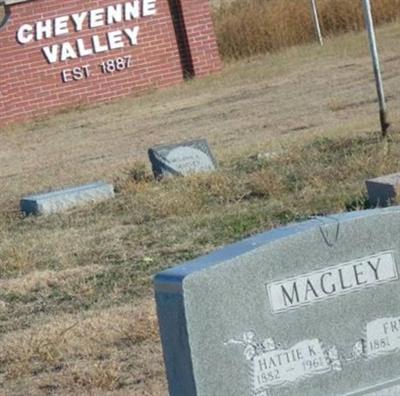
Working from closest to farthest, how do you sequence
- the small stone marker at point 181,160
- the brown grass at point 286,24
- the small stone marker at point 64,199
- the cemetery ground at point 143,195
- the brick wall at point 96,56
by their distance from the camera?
the cemetery ground at point 143,195
the small stone marker at point 64,199
the small stone marker at point 181,160
the brick wall at point 96,56
the brown grass at point 286,24

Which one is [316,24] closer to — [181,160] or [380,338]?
[181,160]

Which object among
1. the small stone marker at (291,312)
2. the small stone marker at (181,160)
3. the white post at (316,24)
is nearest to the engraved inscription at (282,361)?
the small stone marker at (291,312)

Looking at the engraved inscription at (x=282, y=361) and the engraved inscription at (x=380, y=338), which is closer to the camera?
the engraved inscription at (x=282, y=361)

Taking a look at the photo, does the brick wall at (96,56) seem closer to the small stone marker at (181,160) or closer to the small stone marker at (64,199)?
the small stone marker at (181,160)

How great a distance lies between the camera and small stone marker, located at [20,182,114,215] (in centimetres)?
1438

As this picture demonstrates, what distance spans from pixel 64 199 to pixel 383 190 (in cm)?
390

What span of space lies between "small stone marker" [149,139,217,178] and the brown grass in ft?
48.8

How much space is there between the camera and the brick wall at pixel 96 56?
2664cm

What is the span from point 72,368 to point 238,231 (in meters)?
3.55

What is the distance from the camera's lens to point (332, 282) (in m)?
5.98

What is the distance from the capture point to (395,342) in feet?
20.3

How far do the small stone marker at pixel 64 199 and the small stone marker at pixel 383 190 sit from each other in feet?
11.8

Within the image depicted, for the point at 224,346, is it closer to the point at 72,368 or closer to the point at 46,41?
the point at 72,368

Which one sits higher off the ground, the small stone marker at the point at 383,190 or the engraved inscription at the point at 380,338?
the engraved inscription at the point at 380,338
